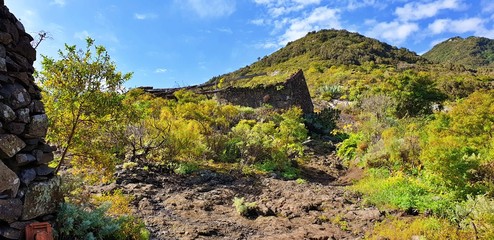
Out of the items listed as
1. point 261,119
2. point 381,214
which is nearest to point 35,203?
point 381,214

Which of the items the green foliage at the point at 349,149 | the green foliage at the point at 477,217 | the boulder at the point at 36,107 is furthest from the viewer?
the green foliage at the point at 349,149

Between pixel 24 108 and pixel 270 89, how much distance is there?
61.6 feet

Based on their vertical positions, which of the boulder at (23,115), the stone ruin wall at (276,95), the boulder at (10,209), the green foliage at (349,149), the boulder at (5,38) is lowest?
the green foliage at (349,149)

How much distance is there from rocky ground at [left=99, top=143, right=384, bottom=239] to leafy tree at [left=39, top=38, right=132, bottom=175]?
2151mm

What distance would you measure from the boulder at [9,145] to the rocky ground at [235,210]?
3.14m

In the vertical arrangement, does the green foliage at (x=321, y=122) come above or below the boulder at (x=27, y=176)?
above

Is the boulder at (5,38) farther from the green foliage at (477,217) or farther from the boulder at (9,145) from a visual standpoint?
the green foliage at (477,217)

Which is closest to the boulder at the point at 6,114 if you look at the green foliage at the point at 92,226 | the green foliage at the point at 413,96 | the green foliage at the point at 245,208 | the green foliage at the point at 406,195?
the green foliage at the point at 92,226

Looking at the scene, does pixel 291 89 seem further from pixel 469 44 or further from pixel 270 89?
pixel 469 44

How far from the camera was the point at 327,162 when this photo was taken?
51.4 ft

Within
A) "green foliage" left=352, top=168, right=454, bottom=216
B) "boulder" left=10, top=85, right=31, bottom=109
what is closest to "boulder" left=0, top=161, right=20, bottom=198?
"boulder" left=10, top=85, right=31, bottom=109

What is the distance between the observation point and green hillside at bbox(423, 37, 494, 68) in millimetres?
76125

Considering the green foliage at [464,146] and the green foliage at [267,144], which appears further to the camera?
the green foliage at [267,144]

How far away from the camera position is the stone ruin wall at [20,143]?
3.84 metres
